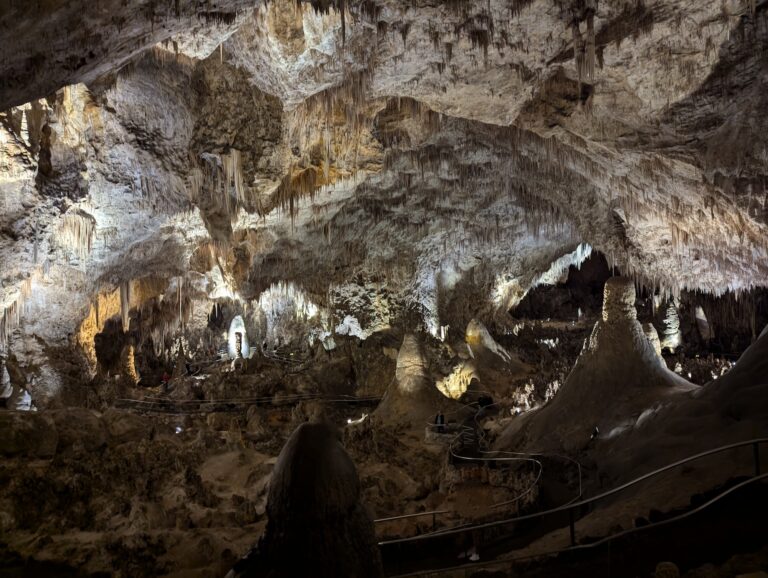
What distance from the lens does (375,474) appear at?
1083cm

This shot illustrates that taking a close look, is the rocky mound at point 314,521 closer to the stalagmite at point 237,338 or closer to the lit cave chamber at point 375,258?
the lit cave chamber at point 375,258

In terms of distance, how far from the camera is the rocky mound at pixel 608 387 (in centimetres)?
1078

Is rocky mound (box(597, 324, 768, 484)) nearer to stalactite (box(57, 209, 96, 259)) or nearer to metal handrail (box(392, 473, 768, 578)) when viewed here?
metal handrail (box(392, 473, 768, 578))

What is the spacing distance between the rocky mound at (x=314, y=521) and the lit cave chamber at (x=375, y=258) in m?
0.02

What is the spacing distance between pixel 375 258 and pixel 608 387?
11.7 m

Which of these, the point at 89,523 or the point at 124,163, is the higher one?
the point at 124,163

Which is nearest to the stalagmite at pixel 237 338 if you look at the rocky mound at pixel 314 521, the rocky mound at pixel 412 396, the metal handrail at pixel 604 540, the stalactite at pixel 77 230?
the rocky mound at pixel 412 396

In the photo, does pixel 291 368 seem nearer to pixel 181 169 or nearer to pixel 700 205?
pixel 181 169

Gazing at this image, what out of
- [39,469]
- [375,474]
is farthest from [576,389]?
[39,469]

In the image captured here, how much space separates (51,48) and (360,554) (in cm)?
603

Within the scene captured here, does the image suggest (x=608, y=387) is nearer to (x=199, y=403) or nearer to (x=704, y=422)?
(x=704, y=422)

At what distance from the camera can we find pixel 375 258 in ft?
71.4

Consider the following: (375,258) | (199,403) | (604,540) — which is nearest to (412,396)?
(199,403)

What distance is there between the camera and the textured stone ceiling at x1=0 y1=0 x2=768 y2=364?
8.80 meters
